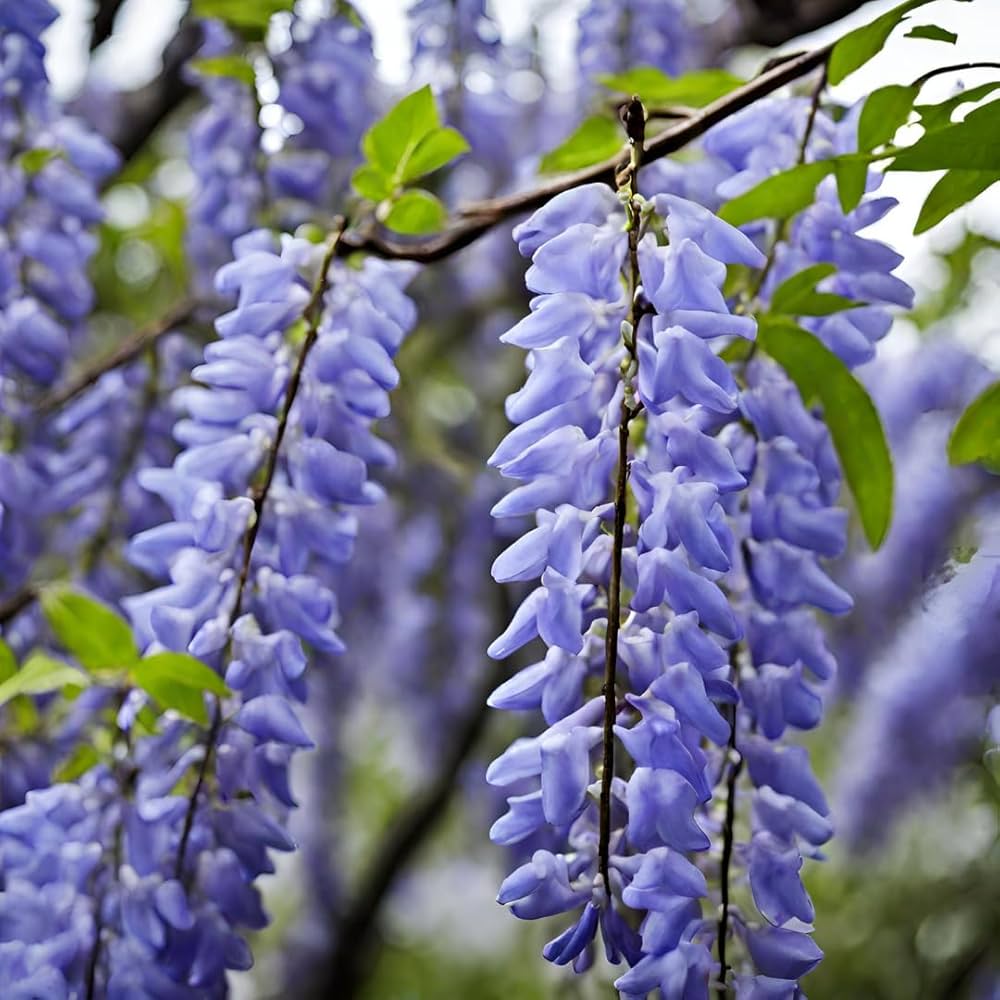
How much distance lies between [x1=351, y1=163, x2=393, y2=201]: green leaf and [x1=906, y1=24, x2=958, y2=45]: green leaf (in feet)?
0.98

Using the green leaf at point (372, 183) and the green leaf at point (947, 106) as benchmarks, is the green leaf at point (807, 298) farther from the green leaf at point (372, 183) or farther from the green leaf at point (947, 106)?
the green leaf at point (372, 183)

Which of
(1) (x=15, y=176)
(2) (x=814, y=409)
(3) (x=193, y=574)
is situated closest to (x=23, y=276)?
(1) (x=15, y=176)

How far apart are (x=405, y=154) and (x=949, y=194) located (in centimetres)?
30

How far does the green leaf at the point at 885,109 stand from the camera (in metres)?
0.70

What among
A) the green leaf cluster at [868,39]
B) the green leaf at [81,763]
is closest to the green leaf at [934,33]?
the green leaf cluster at [868,39]

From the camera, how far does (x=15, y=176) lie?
1.04 meters

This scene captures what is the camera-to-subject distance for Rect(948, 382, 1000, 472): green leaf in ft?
2.37

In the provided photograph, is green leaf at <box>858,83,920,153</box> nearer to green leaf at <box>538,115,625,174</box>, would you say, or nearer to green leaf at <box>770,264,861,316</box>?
green leaf at <box>770,264,861,316</box>

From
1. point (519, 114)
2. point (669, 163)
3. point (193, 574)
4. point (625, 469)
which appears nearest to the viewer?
point (625, 469)

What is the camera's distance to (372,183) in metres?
0.79

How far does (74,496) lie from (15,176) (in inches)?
9.8

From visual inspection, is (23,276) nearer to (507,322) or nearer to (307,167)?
(307,167)

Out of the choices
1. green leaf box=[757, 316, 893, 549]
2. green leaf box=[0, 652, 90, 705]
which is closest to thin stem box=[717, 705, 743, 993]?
green leaf box=[757, 316, 893, 549]

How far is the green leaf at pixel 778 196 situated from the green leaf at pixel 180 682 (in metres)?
0.36
